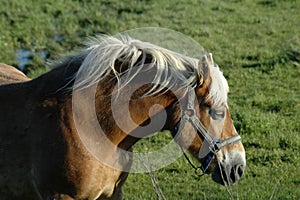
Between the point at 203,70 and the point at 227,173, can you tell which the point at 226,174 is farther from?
the point at 203,70

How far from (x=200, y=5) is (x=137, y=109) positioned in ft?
34.6

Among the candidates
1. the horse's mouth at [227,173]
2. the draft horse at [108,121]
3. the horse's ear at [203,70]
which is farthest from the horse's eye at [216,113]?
the horse's mouth at [227,173]

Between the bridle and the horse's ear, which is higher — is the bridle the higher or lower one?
the lower one

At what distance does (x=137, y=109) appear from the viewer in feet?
14.9

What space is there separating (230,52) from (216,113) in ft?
23.2

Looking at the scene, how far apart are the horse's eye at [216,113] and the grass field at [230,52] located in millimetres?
769

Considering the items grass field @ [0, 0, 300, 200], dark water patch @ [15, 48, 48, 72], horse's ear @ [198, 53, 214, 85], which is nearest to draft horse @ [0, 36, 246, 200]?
horse's ear @ [198, 53, 214, 85]

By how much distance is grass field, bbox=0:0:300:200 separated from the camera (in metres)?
6.86

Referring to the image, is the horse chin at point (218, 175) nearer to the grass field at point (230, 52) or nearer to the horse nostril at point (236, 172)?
the horse nostril at point (236, 172)

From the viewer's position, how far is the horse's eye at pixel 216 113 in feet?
14.7

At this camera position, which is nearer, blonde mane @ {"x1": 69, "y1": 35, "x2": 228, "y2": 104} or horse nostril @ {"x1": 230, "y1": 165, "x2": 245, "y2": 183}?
blonde mane @ {"x1": 69, "y1": 35, "x2": 228, "y2": 104}

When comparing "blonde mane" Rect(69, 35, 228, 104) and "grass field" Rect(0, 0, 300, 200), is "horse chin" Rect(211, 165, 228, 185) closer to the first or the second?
"grass field" Rect(0, 0, 300, 200)

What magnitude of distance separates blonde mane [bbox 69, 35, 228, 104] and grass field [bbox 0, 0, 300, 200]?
886 mm

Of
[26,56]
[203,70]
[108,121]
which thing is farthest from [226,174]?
[26,56]
